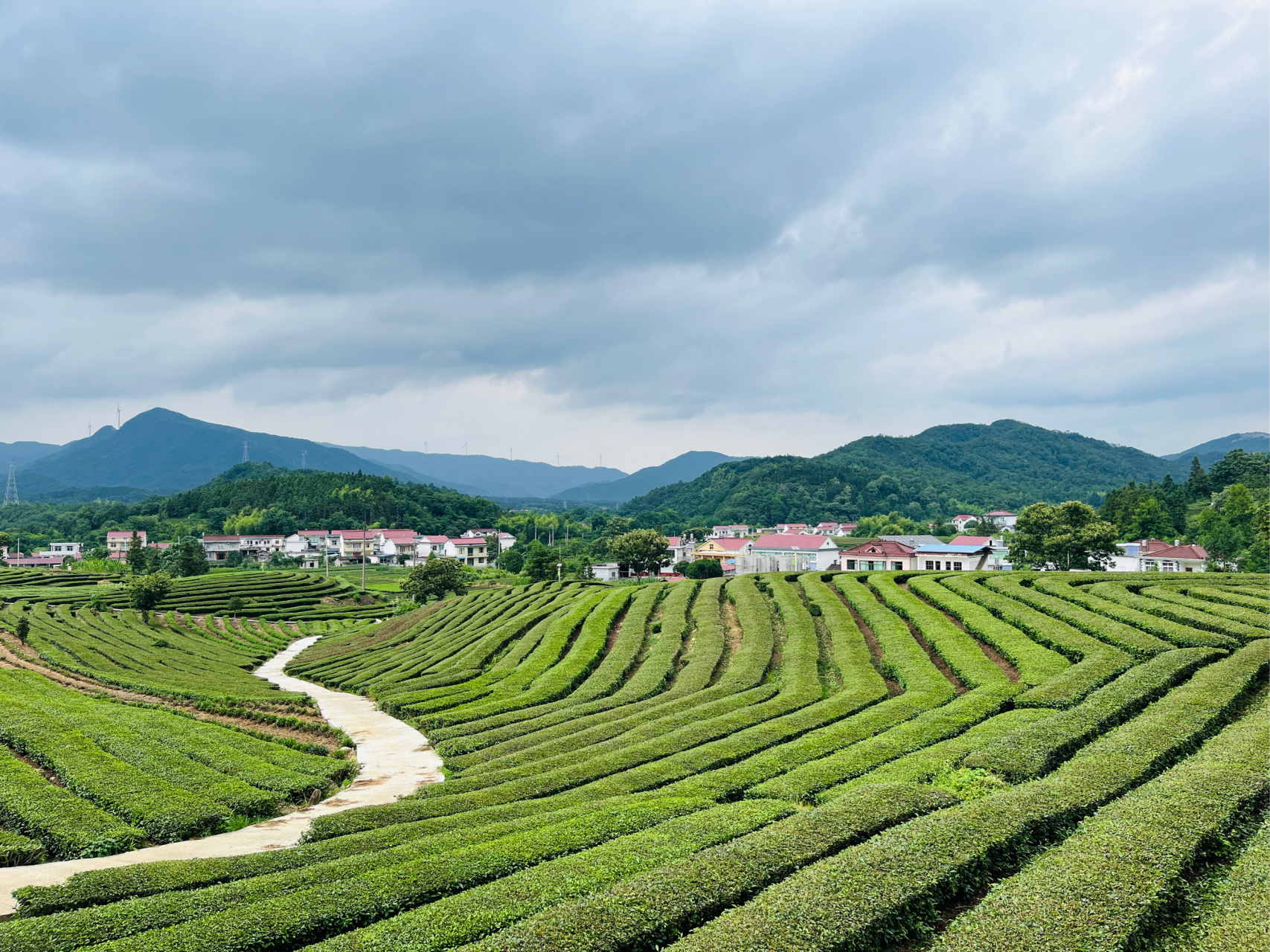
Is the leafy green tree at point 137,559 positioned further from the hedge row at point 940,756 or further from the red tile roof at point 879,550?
the hedge row at point 940,756

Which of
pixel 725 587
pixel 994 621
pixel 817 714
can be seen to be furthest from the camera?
pixel 725 587

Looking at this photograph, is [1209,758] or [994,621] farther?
[994,621]

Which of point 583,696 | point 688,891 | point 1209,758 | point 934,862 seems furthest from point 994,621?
point 688,891

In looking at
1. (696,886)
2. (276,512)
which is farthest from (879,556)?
(276,512)

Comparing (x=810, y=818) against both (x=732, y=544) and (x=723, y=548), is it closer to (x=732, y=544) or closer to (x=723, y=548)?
(x=723, y=548)

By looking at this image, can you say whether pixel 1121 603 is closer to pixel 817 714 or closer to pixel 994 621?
pixel 994 621

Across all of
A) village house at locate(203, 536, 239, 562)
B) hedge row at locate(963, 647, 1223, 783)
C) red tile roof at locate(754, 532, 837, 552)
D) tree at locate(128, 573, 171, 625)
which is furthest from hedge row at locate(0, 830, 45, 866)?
village house at locate(203, 536, 239, 562)

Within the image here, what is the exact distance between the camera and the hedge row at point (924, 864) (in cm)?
891

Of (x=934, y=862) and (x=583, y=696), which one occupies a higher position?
(x=934, y=862)

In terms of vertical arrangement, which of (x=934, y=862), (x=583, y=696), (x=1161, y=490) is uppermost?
(x=1161, y=490)

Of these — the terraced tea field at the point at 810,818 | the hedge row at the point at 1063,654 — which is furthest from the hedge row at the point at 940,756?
the hedge row at the point at 1063,654

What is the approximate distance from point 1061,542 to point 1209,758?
48.8 m

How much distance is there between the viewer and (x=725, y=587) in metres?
45.2

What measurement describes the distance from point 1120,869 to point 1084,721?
914cm
